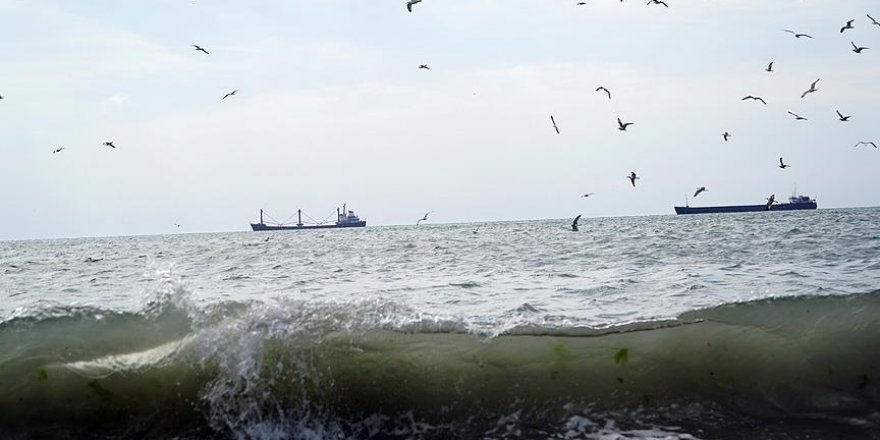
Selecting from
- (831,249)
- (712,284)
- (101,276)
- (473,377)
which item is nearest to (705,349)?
(473,377)

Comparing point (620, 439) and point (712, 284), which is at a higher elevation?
point (712, 284)

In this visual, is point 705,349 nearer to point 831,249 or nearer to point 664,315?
point 664,315

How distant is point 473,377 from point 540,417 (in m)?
0.79

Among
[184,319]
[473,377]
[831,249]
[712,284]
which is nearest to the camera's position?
[473,377]

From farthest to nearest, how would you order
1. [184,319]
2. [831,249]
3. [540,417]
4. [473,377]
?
[831,249] → [184,319] → [473,377] → [540,417]

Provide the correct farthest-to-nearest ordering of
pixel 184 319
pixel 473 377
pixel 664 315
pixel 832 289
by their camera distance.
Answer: pixel 832 289 < pixel 664 315 < pixel 184 319 < pixel 473 377

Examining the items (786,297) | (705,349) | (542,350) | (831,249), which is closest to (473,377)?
(542,350)

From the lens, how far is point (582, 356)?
7578 millimetres

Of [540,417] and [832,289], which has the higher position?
[832,289]

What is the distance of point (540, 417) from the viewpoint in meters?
6.87

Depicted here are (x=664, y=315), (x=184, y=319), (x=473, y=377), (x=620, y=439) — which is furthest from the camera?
(x=664, y=315)

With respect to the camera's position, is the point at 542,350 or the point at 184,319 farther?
the point at 184,319

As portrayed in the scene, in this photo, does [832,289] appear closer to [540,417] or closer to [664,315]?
[664,315]

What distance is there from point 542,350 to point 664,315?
6.30 ft
